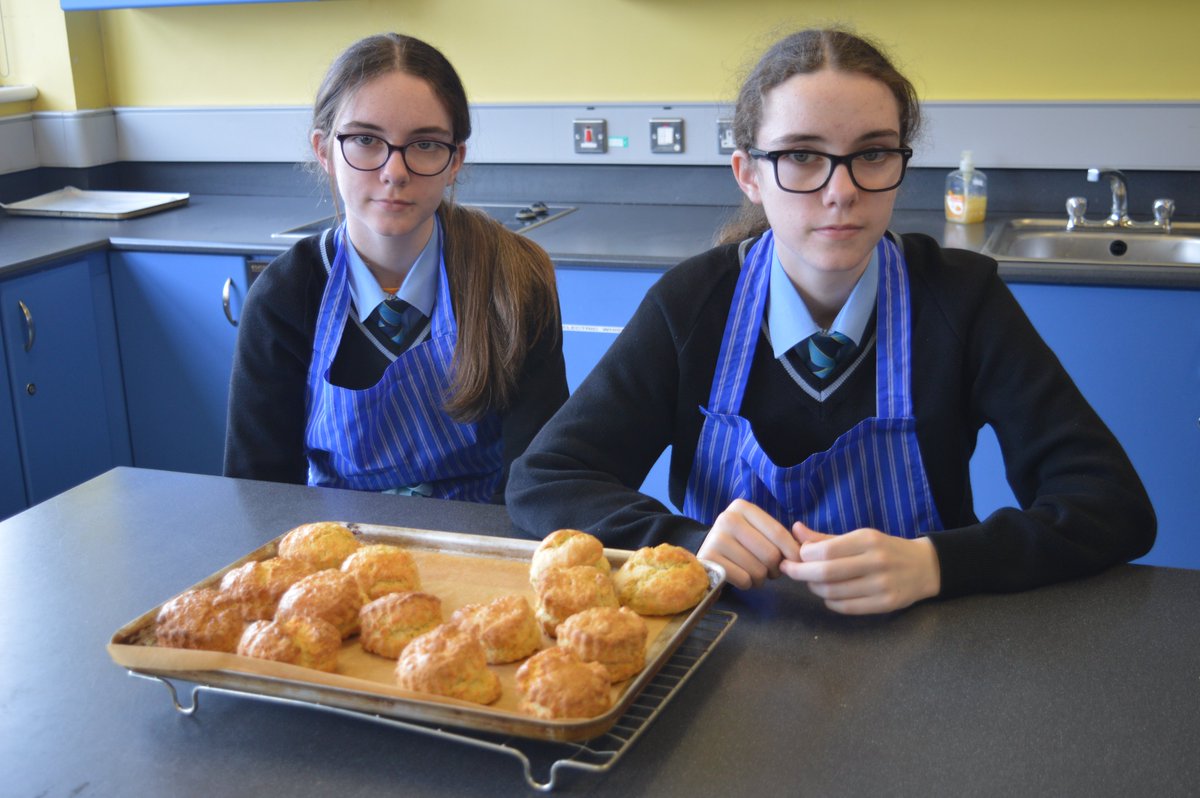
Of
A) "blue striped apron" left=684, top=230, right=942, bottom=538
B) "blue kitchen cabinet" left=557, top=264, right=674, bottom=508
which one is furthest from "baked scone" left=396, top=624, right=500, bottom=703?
"blue kitchen cabinet" left=557, top=264, right=674, bottom=508

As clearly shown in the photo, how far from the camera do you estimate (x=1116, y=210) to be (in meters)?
2.63

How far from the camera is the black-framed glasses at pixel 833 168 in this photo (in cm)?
129

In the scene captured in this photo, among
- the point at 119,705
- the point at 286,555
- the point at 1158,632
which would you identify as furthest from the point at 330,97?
the point at 1158,632

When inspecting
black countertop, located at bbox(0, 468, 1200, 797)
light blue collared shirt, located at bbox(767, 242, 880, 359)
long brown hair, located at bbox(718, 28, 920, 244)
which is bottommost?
black countertop, located at bbox(0, 468, 1200, 797)

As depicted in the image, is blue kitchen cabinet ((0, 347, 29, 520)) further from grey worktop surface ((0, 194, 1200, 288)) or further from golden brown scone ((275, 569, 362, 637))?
golden brown scone ((275, 569, 362, 637))

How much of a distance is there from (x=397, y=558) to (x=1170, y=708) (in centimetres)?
62

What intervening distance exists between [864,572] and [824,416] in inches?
13.7

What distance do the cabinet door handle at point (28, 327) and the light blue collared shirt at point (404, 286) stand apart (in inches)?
56.9

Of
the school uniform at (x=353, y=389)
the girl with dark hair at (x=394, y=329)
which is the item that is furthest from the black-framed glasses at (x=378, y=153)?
the school uniform at (x=353, y=389)

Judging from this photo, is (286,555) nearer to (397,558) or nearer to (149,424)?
(397,558)

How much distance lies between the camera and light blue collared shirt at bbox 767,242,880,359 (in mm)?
1354

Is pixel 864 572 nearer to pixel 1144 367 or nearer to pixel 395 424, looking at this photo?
pixel 395 424

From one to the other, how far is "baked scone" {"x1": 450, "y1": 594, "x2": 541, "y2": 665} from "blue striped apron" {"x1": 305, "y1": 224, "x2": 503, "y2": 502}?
25.4 inches

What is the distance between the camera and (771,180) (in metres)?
1.32
